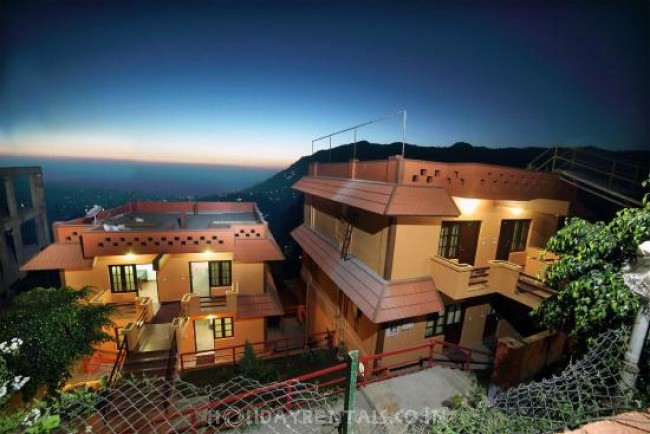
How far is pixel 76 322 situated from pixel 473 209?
42.6ft

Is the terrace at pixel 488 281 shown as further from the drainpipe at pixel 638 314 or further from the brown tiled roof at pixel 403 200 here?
the drainpipe at pixel 638 314

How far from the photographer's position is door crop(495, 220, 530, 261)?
1059 cm

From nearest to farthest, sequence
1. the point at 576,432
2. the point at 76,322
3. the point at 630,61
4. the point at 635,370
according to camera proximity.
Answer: the point at 576,432 → the point at 635,370 → the point at 76,322 → the point at 630,61

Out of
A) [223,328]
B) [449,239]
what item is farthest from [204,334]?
[449,239]

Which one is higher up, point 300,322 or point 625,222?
point 625,222

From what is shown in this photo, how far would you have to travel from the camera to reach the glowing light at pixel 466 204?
29.5 feet

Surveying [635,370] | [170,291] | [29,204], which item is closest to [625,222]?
[635,370]

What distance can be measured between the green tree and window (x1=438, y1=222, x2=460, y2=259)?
11.5 metres

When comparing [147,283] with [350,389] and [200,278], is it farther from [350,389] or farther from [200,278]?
[350,389]

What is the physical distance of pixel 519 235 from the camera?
10938 mm

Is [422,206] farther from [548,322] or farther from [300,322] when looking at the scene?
[300,322]

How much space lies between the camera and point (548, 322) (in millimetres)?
5410

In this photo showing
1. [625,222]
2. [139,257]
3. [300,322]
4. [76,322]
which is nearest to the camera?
[625,222]

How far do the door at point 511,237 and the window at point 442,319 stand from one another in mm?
2824
